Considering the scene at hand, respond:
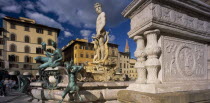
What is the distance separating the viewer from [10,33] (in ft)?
108

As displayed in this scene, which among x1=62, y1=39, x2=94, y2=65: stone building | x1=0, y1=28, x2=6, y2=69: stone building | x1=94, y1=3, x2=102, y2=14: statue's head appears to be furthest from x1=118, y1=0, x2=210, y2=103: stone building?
x1=62, y1=39, x2=94, y2=65: stone building

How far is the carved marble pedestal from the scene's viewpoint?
6.91 feet

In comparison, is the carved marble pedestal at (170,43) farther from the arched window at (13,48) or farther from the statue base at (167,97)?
the arched window at (13,48)

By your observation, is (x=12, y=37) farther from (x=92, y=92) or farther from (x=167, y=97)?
(x=167, y=97)

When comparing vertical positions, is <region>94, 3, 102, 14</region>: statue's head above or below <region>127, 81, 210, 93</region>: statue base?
above

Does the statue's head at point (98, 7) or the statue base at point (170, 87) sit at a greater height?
the statue's head at point (98, 7)

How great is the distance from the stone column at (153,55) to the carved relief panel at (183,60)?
19 cm

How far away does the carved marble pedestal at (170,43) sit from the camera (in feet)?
6.91

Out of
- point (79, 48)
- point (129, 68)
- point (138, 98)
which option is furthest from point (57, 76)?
point (129, 68)

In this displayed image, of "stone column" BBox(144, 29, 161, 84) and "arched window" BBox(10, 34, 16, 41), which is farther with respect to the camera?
"arched window" BBox(10, 34, 16, 41)

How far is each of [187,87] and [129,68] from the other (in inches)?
2115

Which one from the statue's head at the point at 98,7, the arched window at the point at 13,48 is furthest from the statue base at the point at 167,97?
the arched window at the point at 13,48

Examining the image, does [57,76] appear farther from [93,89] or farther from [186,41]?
[186,41]

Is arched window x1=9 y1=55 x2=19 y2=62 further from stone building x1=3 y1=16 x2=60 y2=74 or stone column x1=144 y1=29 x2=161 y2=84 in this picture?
stone column x1=144 y1=29 x2=161 y2=84
